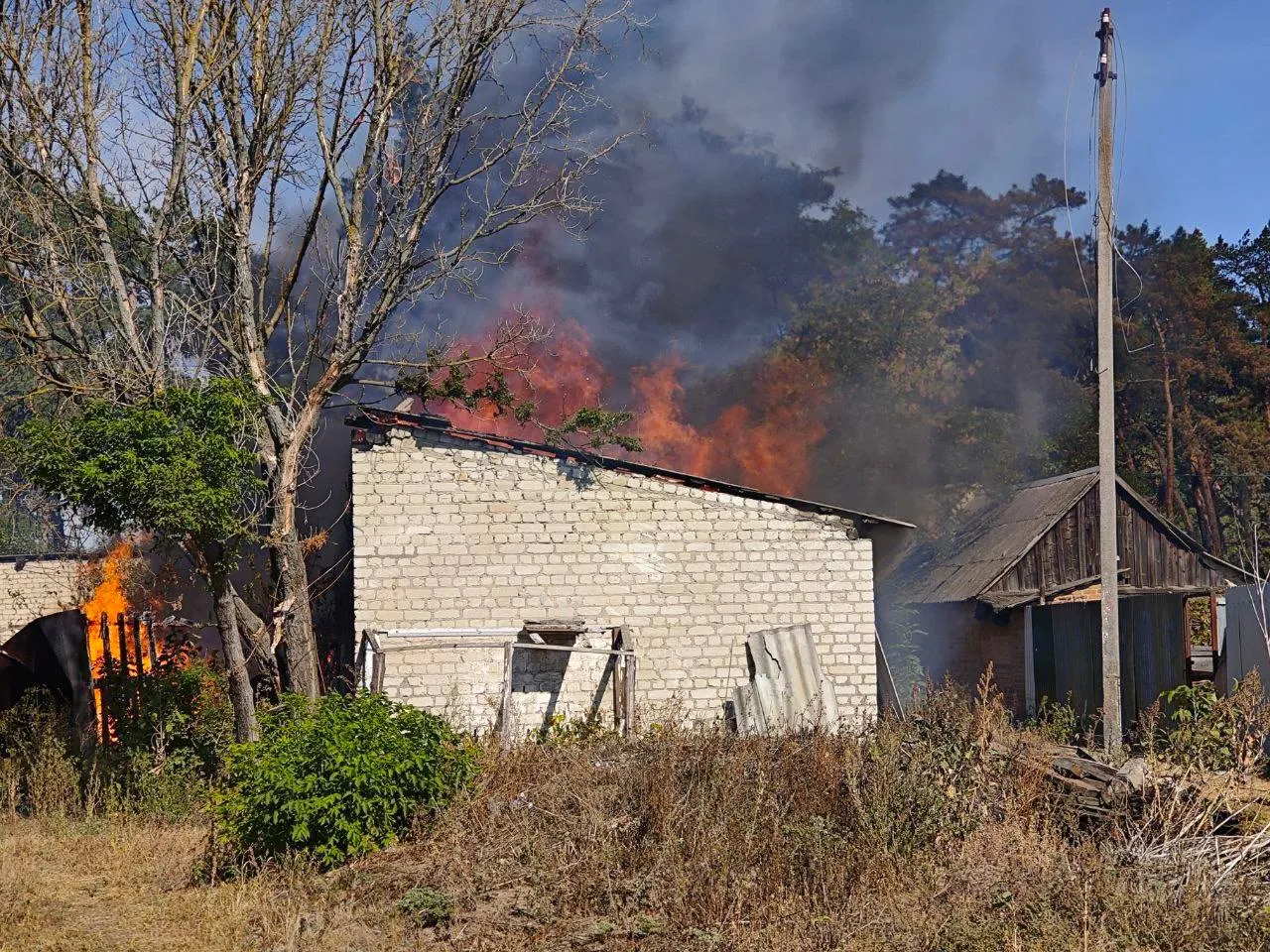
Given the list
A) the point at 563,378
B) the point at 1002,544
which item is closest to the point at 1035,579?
the point at 1002,544

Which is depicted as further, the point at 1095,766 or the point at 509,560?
the point at 509,560

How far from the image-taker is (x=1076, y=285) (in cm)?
3158

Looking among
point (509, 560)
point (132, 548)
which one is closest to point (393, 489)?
point (509, 560)

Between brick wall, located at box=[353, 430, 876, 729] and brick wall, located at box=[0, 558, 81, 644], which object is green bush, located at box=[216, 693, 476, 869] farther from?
brick wall, located at box=[0, 558, 81, 644]

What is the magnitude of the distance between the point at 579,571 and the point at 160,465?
221 inches

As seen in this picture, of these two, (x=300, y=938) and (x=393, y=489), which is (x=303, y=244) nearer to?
(x=393, y=489)

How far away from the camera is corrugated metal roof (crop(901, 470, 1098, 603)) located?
2241cm

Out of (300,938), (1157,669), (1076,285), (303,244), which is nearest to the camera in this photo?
(300,938)

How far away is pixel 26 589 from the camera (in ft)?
68.4

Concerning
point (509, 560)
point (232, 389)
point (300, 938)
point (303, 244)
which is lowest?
point (300, 938)

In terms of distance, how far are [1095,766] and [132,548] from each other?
535 inches

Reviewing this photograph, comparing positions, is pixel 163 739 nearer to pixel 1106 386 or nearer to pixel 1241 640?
pixel 1106 386

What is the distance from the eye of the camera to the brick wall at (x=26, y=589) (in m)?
20.8

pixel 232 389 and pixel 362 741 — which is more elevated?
pixel 232 389
